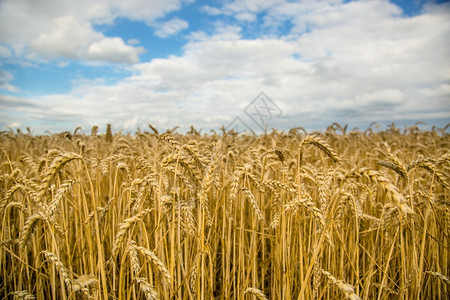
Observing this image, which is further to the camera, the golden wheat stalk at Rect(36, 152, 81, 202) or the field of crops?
the field of crops

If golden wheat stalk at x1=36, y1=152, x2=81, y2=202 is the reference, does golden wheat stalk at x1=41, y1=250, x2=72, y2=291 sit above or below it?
below

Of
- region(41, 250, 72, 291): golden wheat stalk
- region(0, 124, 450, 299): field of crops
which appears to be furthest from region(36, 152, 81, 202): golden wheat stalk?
region(41, 250, 72, 291): golden wheat stalk

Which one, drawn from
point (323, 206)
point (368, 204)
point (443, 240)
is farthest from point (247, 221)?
point (443, 240)

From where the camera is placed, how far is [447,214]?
207cm

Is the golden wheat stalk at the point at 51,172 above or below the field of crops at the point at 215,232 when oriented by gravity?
above

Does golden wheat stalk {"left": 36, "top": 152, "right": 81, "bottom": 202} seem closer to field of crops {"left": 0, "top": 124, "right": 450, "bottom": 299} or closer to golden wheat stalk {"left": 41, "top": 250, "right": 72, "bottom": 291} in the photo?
field of crops {"left": 0, "top": 124, "right": 450, "bottom": 299}

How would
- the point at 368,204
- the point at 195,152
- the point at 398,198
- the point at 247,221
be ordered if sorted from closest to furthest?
the point at 398,198, the point at 195,152, the point at 247,221, the point at 368,204

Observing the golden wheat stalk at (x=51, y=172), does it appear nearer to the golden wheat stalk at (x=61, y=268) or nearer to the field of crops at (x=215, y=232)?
the field of crops at (x=215, y=232)

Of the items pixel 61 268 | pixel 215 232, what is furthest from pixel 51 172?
pixel 215 232

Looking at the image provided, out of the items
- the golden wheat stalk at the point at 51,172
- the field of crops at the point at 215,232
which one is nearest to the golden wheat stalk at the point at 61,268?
the field of crops at the point at 215,232

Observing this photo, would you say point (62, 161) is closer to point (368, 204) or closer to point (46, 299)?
point (46, 299)

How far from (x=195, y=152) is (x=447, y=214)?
2.09 metres

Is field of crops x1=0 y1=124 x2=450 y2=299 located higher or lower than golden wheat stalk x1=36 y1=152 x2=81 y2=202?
lower

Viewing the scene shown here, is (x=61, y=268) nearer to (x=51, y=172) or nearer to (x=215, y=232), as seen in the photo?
(x=51, y=172)
